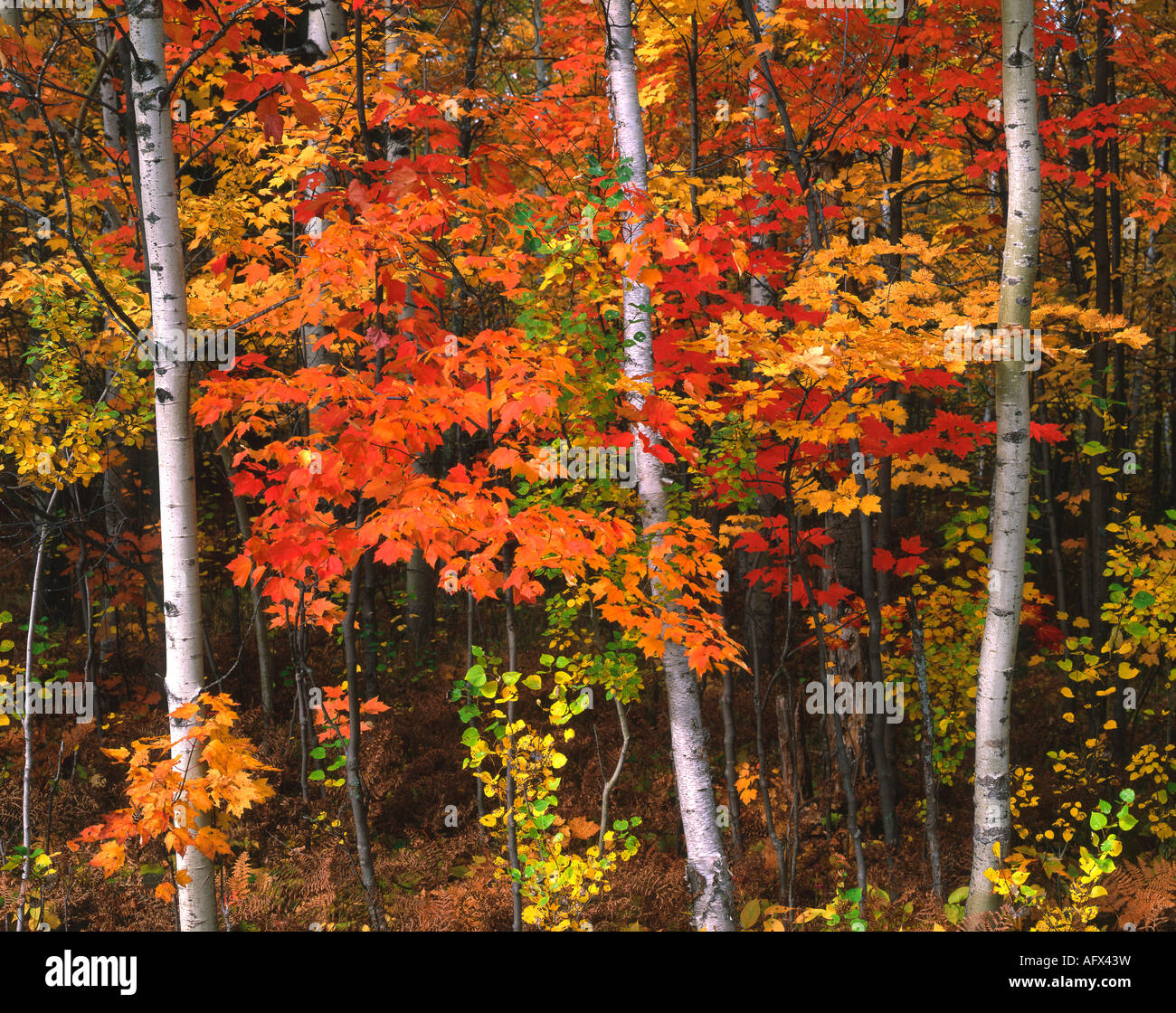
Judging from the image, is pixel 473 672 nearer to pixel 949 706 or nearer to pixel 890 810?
pixel 890 810

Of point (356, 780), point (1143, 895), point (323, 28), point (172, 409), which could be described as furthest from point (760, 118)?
point (1143, 895)

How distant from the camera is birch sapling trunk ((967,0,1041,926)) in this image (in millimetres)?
4273

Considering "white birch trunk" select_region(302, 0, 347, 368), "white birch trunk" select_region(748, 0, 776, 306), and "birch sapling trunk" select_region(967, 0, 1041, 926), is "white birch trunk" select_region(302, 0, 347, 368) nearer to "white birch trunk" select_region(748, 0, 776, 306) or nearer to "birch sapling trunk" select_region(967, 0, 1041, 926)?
"white birch trunk" select_region(748, 0, 776, 306)

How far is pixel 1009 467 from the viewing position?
4402 mm

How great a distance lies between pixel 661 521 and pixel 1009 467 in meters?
1.96

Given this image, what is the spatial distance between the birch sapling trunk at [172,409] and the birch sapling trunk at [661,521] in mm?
2270

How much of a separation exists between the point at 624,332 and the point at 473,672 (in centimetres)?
217

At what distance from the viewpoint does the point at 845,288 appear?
19.5 ft

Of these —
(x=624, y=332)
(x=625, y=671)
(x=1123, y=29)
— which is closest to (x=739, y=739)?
(x=625, y=671)

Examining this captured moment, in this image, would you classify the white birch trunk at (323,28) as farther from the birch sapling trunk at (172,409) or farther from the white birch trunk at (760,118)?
the white birch trunk at (760,118)

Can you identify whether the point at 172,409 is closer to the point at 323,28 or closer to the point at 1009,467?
the point at 1009,467

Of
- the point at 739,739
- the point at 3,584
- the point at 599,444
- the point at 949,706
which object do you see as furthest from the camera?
the point at 3,584

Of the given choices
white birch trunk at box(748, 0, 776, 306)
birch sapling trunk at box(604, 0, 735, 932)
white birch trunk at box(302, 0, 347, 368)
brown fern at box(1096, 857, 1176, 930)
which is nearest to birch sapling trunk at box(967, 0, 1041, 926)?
brown fern at box(1096, 857, 1176, 930)

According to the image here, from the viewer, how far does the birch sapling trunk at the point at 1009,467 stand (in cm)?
427
